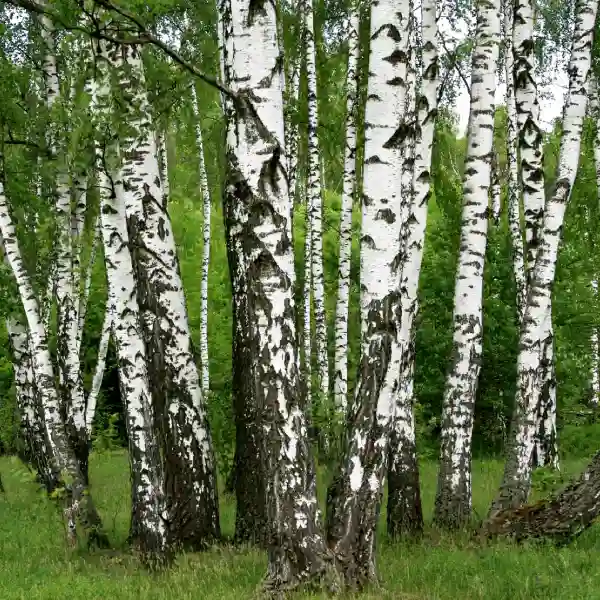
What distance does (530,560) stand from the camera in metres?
6.72

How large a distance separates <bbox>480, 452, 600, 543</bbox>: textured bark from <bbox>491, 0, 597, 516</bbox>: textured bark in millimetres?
211

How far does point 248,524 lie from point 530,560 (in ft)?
8.91

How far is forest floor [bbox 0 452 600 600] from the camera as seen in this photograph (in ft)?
19.7

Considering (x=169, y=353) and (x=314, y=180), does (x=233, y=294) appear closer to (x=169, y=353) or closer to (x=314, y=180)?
(x=169, y=353)

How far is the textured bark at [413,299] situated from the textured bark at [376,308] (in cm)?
247

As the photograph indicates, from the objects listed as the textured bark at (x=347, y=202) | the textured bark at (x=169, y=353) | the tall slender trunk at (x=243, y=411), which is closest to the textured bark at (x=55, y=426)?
the textured bark at (x=169, y=353)

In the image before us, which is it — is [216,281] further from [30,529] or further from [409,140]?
[409,140]

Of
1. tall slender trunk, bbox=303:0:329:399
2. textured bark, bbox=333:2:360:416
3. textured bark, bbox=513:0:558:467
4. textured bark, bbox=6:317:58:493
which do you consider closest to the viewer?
textured bark, bbox=513:0:558:467

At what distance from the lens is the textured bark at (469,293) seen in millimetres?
8406

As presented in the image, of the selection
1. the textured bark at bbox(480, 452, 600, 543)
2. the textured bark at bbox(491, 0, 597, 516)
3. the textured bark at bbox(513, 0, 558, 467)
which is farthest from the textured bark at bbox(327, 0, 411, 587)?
the textured bark at bbox(513, 0, 558, 467)

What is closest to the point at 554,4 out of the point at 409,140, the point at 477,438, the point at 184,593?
the point at 477,438

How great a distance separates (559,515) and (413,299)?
7.93 ft

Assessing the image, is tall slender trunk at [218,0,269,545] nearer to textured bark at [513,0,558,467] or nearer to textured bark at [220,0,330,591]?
textured bark at [220,0,330,591]

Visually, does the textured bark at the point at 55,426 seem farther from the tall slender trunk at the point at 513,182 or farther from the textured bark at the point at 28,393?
the tall slender trunk at the point at 513,182
